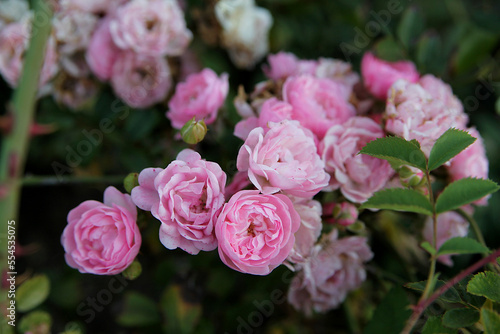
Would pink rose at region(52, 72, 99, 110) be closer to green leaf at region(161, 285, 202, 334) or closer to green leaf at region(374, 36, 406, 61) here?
green leaf at region(161, 285, 202, 334)

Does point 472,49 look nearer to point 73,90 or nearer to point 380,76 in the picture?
point 380,76

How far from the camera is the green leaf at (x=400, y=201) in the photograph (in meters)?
0.54

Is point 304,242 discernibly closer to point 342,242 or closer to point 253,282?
point 342,242

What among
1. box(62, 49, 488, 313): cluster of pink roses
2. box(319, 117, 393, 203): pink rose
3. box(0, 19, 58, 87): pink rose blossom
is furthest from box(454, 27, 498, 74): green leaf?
box(0, 19, 58, 87): pink rose blossom

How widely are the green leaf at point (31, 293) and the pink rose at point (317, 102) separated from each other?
535 millimetres

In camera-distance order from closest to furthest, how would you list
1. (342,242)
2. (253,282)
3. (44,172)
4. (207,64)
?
(342,242) → (253,282) → (207,64) → (44,172)

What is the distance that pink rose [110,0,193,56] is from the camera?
0.91 meters

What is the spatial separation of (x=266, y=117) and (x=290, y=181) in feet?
0.40

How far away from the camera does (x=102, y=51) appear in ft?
3.09

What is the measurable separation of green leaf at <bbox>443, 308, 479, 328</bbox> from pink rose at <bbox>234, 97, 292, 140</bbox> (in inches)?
14.0

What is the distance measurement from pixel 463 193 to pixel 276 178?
0.80 ft

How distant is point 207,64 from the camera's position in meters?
1.05

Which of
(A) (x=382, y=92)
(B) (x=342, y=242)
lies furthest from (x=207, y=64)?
(B) (x=342, y=242)

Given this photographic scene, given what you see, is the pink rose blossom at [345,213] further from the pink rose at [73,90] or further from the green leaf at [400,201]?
the pink rose at [73,90]
